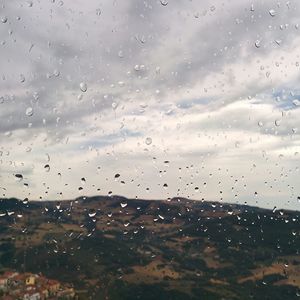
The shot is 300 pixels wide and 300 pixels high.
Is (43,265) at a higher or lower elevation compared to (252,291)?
higher

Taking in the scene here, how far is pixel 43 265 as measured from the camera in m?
172

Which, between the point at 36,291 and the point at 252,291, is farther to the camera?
the point at 252,291

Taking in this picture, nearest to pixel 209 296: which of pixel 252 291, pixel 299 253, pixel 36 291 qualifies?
pixel 252 291

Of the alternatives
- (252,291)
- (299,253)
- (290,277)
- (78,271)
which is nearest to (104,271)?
(78,271)

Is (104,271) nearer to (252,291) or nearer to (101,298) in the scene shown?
(101,298)

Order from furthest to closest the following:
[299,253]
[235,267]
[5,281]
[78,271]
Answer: [299,253], [235,267], [78,271], [5,281]

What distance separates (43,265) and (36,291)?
47.0m

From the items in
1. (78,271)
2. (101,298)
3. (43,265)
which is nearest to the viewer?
(101,298)

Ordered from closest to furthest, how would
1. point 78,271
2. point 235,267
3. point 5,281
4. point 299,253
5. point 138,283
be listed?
point 5,281 < point 138,283 < point 78,271 < point 235,267 < point 299,253

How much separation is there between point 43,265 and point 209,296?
78.6 metres

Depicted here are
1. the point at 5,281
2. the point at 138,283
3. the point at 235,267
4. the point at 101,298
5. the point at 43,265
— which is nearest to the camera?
the point at 101,298

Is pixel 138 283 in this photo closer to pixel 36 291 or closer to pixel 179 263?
pixel 36 291

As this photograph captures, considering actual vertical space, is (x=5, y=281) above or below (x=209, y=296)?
above

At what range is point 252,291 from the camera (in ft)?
477
